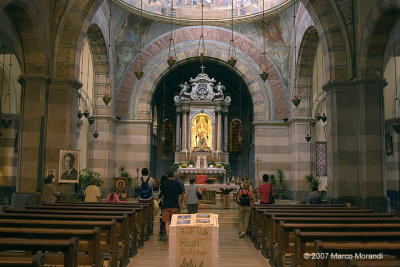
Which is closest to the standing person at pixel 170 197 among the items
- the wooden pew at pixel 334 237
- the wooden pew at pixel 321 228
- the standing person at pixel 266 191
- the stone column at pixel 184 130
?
the standing person at pixel 266 191

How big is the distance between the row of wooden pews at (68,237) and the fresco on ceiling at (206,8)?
46.7 ft

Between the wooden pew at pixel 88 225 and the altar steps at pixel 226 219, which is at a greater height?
the wooden pew at pixel 88 225

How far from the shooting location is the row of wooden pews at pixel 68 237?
4.60 meters

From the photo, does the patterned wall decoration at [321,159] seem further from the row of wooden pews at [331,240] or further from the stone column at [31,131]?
the stone column at [31,131]

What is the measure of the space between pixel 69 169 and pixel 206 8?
41.6ft

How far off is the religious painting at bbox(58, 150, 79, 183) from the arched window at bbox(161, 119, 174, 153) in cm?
1488

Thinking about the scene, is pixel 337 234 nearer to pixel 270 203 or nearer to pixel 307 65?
pixel 270 203

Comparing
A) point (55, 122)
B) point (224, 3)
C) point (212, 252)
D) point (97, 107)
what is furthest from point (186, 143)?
point (212, 252)

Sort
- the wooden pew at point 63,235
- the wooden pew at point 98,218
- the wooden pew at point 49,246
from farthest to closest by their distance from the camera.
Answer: the wooden pew at point 98,218 → the wooden pew at point 63,235 → the wooden pew at point 49,246

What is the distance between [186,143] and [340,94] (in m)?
12.1

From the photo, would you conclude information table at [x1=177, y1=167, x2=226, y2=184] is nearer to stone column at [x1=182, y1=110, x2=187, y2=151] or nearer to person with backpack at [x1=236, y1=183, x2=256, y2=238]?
stone column at [x1=182, y1=110, x2=187, y2=151]

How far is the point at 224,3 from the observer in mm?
21922

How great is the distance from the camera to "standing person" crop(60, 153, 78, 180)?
498 inches

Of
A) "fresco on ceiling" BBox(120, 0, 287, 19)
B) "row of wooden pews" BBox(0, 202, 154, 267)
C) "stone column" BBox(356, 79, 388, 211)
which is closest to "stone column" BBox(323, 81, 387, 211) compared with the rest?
"stone column" BBox(356, 79, 388, 211)
